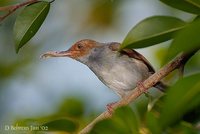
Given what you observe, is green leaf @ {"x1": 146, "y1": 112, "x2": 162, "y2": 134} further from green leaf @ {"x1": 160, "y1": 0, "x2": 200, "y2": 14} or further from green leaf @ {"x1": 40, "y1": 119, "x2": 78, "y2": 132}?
green leaf @ {"x1": 40, "y1": 119, "x2": 78, "y2": 132}

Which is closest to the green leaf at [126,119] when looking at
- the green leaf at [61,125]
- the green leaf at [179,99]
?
the green leaf at [179,99]

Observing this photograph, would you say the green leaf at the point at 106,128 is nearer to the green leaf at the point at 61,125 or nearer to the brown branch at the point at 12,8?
the green leaf at the point at 61,125

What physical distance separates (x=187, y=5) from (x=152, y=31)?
0.14 m

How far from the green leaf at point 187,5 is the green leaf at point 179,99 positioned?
302 mm

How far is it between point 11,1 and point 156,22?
10.7ft

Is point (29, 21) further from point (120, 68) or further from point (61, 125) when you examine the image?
point (120, 68)

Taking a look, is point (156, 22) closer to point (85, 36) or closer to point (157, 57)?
point (157, 57)

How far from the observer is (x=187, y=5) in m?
1.57

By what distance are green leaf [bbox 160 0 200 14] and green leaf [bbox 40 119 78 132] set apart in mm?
818

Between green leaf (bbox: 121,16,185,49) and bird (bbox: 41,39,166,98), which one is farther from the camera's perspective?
bird (bbox: 41,39,166,98)

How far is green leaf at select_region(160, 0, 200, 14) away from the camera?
1.54m

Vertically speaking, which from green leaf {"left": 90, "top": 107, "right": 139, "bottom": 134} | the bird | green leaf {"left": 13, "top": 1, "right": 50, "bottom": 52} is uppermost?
green leaf {"left": 13, "top": 1, "right": 50, "bottom": 52}

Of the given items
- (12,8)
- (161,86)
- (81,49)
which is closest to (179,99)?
(12,8)

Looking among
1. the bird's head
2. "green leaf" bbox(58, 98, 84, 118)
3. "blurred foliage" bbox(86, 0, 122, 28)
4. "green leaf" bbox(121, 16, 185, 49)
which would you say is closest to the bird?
the bird's head
